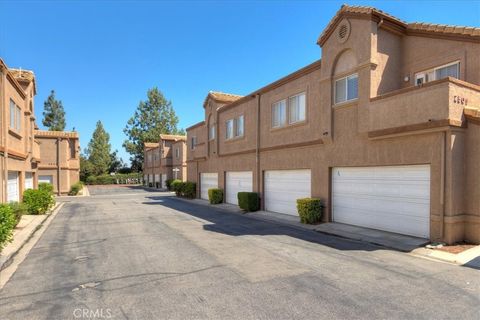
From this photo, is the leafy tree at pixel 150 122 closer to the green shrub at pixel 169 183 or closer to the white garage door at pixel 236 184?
the green shrub at pixel 169 183

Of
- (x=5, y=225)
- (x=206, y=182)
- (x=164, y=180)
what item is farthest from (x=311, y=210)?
(x=164, y=180)

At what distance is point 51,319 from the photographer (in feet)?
16.7

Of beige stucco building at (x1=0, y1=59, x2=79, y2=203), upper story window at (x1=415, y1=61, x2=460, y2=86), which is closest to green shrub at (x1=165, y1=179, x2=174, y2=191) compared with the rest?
beige stucco building at (x1=0, y1=59, x2=79, y2=203)

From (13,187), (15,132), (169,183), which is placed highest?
(15,132)

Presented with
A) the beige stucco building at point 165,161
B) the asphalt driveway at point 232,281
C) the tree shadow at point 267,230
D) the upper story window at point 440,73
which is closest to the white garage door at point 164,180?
the beige stucco building at point 165,161

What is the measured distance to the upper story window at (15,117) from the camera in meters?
15.9

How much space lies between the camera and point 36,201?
59.9ft

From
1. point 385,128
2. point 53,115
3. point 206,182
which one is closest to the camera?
point 385,128

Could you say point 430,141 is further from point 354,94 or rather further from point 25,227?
point 25,227

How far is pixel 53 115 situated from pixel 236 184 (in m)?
59.8

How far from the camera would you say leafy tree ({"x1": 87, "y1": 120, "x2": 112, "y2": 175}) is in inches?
2731

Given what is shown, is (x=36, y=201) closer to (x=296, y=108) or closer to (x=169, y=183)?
(x=296, y=108)

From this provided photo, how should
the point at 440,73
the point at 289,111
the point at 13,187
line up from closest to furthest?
the point at 440,73 < the point at 13,187 < the point at 289,111

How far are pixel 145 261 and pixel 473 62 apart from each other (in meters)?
11.9
